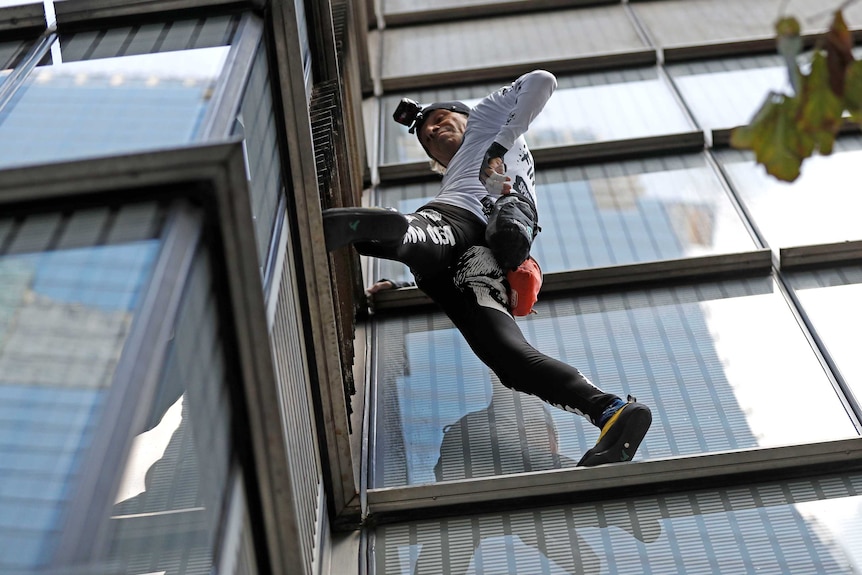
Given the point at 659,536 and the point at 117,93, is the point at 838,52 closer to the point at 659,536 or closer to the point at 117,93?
the point at 117,93

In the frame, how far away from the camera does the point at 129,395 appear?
68.7 inches

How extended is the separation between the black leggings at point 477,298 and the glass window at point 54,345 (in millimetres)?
1923

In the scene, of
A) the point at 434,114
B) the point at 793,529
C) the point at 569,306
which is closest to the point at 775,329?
the point at 569,306

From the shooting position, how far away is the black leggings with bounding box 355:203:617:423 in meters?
3.77

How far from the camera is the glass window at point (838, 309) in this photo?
4262 mm

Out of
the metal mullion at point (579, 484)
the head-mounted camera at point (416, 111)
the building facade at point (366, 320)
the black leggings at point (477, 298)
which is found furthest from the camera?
the head-mounted camera at point (416, 111)

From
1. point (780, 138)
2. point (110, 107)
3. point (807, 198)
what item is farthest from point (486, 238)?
point (780, 138)

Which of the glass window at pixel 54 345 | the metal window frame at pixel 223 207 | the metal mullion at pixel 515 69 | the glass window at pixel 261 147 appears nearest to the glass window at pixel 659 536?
the glass window at pixel 261 147

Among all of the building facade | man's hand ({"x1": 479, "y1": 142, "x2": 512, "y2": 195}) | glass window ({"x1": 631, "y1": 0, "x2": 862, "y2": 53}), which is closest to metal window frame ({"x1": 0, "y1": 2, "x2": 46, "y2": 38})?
the building facade

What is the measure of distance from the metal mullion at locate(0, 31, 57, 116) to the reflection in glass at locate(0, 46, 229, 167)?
2.0 inches

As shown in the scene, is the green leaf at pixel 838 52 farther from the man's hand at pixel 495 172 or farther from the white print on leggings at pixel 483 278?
the man's hand at pixel 495 172

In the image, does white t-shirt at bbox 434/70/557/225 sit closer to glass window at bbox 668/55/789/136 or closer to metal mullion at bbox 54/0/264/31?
metal mullion at bbox 54/0/264/31

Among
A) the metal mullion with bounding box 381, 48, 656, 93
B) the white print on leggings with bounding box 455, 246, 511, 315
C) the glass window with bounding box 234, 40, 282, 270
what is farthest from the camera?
the metal mullion with bounding box 381, 48, 656, 93

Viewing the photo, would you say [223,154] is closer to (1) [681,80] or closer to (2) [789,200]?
(2) [789,200]
